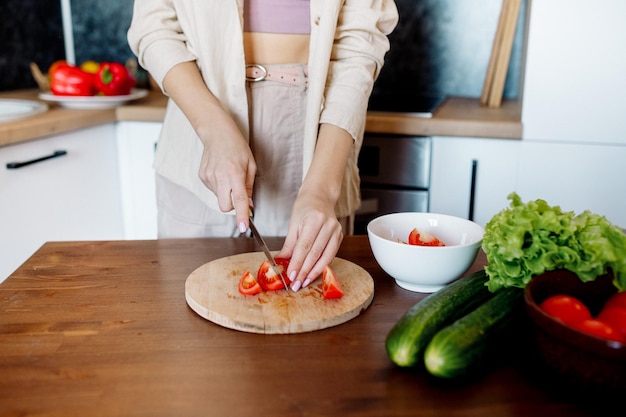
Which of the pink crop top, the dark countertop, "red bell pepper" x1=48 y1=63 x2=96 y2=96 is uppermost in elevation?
the pink crop top

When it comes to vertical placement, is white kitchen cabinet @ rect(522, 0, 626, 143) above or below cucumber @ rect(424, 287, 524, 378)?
above

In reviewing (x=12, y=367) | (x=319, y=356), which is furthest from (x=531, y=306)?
(x=12, y=367)

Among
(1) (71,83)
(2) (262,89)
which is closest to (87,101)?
(1) (71,83)

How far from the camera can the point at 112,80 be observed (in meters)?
2.06

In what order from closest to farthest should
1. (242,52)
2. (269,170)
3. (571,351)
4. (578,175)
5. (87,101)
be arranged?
(571,351) < (242,52) < (269,170) < (578,175) < (87,101)

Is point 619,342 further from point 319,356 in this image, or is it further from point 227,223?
point 227,223

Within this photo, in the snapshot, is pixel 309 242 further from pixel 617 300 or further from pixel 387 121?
pixel 387 121

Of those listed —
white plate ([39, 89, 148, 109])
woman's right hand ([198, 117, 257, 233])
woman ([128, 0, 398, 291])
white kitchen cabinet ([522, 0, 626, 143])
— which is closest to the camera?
woman's right hand ([198, 117, 257, 233])

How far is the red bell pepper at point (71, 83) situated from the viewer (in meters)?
2.03

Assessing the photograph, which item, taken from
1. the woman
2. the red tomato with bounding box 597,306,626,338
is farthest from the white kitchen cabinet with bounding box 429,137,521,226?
the red tomato with bounding box 597,306,626,338

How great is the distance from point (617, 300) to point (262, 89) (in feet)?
2.67

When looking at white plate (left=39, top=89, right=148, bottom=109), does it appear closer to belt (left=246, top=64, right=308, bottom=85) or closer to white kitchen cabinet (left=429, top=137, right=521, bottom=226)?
belt (left=246, top=64, right=308, bottom=85)

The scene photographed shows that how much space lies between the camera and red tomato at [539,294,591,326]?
2.22ft

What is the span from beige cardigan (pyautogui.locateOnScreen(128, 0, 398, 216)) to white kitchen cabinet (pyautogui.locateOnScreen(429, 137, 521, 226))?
2.05 feet
